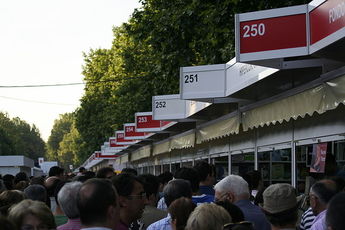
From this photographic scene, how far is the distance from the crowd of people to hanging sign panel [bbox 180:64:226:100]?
535 cm

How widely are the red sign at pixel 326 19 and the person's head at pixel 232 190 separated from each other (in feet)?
6.96

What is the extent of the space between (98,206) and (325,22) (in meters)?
4.63

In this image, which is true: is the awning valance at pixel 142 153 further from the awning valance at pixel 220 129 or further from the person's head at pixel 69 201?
the person's head at pixel 69 201

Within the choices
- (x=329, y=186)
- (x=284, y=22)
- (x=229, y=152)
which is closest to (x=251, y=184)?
(x=284, y=22)

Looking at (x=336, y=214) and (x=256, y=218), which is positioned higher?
(x=336, y=214)

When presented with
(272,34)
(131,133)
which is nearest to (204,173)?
(272,34)

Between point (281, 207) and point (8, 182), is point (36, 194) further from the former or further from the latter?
point (8, 182)

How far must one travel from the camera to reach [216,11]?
18281 mm

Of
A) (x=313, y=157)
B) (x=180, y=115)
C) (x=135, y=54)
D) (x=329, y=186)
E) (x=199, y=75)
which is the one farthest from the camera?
(x=135, y=54)

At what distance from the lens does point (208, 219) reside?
4.52 m

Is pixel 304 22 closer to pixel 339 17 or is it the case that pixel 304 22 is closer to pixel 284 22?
pixel 284 22

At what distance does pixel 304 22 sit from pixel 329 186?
3.26 metres

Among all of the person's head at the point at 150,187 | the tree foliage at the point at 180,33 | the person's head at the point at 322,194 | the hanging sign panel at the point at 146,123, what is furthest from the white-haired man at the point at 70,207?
the hanging sign panel at the point at 146,123

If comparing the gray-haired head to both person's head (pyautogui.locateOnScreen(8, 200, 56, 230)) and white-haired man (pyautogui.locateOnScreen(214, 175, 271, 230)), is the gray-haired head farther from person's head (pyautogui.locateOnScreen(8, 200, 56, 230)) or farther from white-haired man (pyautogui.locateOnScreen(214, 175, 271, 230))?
person's head (pyautogui.locateOnScreen(8, 200, 56, 230))
